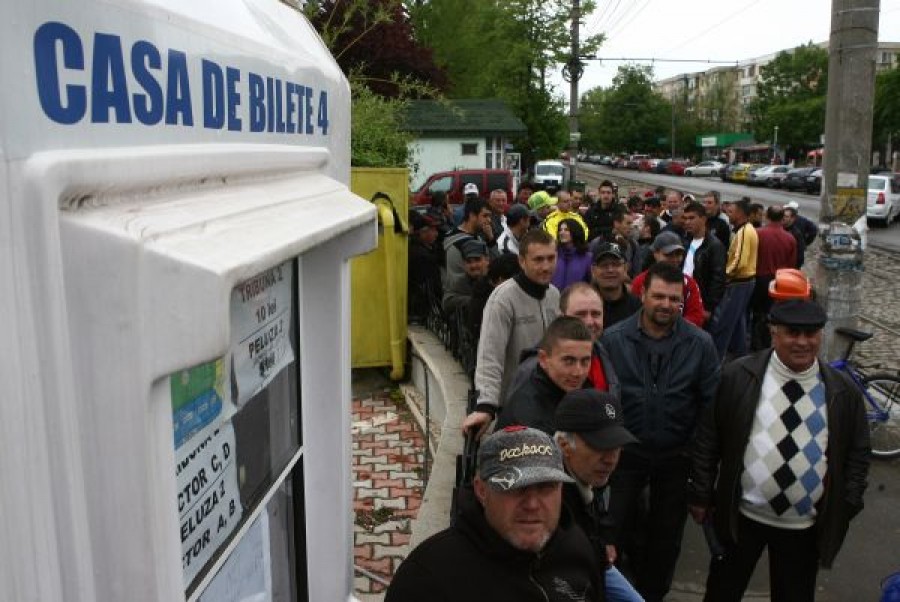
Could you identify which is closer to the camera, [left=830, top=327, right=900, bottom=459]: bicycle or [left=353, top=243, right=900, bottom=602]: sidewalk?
[left=353, top=243, right=900, bottom=602]: sidewalk

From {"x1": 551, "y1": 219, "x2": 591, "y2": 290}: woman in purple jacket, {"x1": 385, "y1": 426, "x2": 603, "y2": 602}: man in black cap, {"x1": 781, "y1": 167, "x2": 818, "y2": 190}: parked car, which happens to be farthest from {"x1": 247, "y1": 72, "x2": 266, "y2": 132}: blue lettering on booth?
{"x1": 781, "y1": 167, "x2": 818, "y2": 190}: parked car

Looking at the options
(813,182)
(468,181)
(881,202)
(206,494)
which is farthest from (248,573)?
(813,182)

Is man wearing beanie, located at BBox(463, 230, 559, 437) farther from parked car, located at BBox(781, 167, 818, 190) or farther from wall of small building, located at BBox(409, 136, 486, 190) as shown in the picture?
parked car, located at BBox(781, 167, 818, 190)

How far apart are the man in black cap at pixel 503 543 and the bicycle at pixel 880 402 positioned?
4.98m

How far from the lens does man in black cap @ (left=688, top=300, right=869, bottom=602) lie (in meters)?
3.61

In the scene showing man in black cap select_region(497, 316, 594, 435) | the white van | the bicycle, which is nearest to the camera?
man in black cap select_region(497, 316, 594, 435)

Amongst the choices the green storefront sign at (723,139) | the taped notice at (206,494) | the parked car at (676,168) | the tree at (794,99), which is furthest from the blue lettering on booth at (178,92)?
the green storefront sign at (723,139)

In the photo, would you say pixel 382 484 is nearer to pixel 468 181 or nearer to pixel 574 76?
pixel 468 181

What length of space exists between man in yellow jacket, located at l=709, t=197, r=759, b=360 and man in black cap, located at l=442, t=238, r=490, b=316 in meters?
2.77

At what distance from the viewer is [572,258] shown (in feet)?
22.1

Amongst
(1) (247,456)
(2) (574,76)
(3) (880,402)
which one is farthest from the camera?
(2) (574,76)

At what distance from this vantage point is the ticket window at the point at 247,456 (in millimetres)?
1621

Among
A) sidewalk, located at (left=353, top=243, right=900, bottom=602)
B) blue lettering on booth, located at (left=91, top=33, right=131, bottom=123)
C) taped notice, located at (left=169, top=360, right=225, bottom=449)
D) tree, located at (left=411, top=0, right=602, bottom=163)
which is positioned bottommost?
sidewalk, located at (left=353, top=243, right=900, bottom=602)

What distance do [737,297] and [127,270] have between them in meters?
7.86
